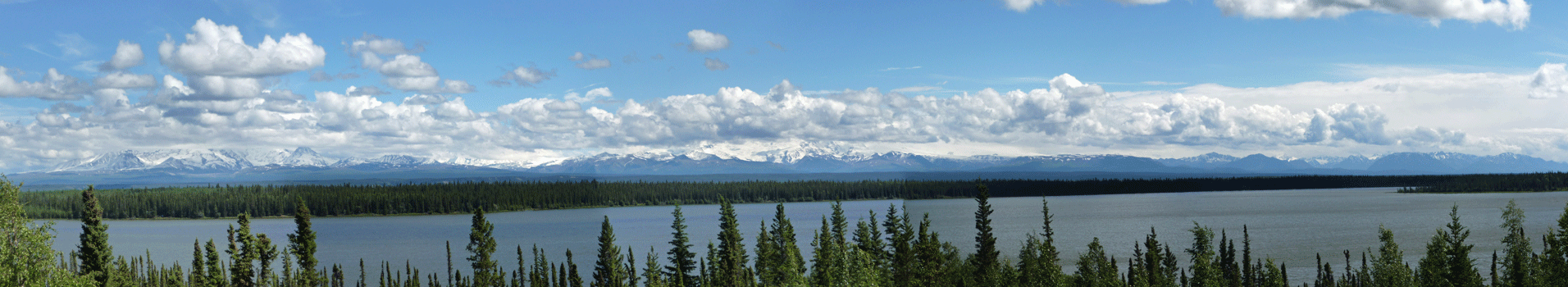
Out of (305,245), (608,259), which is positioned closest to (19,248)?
(305,245)

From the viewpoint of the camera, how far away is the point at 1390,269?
6794cm

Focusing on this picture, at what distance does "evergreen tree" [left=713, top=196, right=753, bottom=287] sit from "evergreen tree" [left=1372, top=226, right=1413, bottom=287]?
45.3 metres

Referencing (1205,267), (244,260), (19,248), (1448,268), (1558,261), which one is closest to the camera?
(19,248)

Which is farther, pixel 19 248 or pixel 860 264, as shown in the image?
pixel 860 264

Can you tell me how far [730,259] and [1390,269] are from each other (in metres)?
47.7

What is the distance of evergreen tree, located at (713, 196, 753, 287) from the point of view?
77750 millimetres

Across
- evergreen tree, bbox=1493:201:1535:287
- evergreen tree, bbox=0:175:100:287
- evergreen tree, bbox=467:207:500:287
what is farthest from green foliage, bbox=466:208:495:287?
evergreen tree, bbox=1493:201:1535:287

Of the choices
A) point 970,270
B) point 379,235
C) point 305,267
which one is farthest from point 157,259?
point 970,270

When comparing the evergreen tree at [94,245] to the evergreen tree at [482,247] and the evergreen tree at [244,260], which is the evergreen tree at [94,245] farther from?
the evergreen tree at [482,247]

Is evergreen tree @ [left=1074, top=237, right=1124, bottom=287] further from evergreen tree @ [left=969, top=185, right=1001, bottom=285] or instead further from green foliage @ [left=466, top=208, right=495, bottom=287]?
green foliage @ [left=466, top=208, right=495, bottom=287]

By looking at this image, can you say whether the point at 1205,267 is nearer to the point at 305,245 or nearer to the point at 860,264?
the point at 860,264

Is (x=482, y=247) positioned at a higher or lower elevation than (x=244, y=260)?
higher

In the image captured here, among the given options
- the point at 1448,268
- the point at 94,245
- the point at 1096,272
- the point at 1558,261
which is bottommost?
the point at 1096,272

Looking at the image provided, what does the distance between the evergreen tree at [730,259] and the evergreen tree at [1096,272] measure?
84.5 ft
